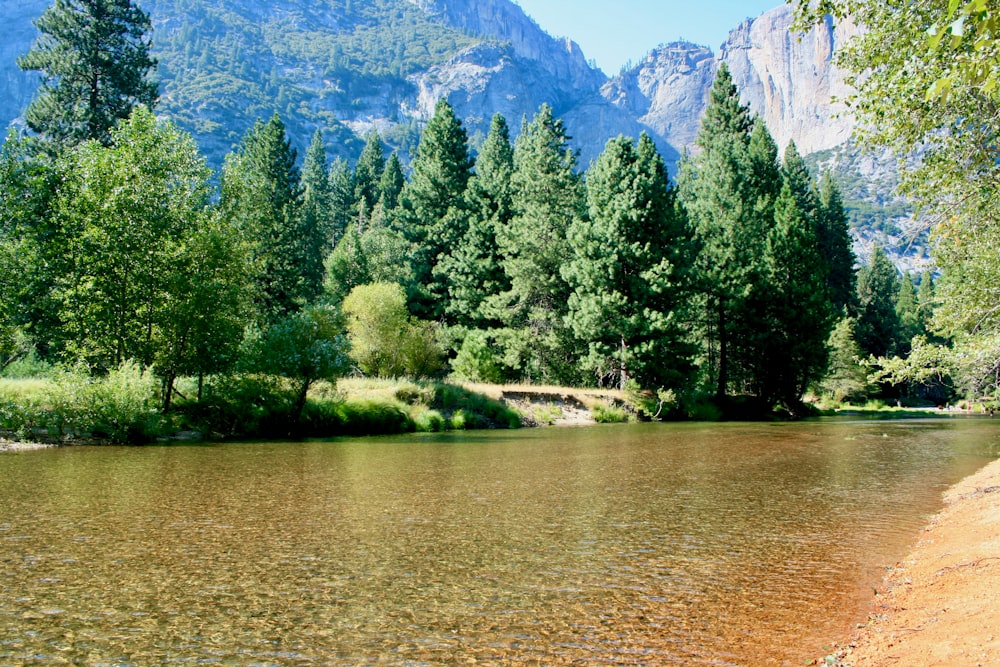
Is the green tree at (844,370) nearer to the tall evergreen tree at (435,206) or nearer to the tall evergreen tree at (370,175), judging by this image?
the tall evergreen tree at (435,206)

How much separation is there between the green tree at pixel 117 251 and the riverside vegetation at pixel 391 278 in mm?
78

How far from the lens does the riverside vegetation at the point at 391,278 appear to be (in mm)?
22781

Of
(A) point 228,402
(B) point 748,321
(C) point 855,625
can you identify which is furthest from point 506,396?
(C) point 855,625

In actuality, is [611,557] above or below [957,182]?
below

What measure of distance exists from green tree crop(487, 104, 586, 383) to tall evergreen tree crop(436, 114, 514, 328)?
113cm

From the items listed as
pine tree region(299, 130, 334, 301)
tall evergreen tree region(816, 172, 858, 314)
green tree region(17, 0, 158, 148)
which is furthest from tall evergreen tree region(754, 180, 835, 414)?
green tree region(17, 0, 158, 148)

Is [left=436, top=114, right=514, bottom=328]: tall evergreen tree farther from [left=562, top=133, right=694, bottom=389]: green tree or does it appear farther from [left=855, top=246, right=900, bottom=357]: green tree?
[left=855, top=246, right=900, bottom=357]: green tree

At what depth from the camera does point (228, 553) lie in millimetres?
7590

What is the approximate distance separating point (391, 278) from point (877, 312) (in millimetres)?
57433

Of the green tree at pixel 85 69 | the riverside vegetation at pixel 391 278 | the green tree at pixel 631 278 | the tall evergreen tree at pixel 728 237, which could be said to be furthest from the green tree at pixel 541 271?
the green tree at pixel 85 69

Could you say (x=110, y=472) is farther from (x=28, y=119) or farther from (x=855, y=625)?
(x=28, y=119)

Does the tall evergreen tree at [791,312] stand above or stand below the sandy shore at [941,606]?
above

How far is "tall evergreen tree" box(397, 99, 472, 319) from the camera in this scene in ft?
165

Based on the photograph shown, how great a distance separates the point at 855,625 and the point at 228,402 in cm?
2200
